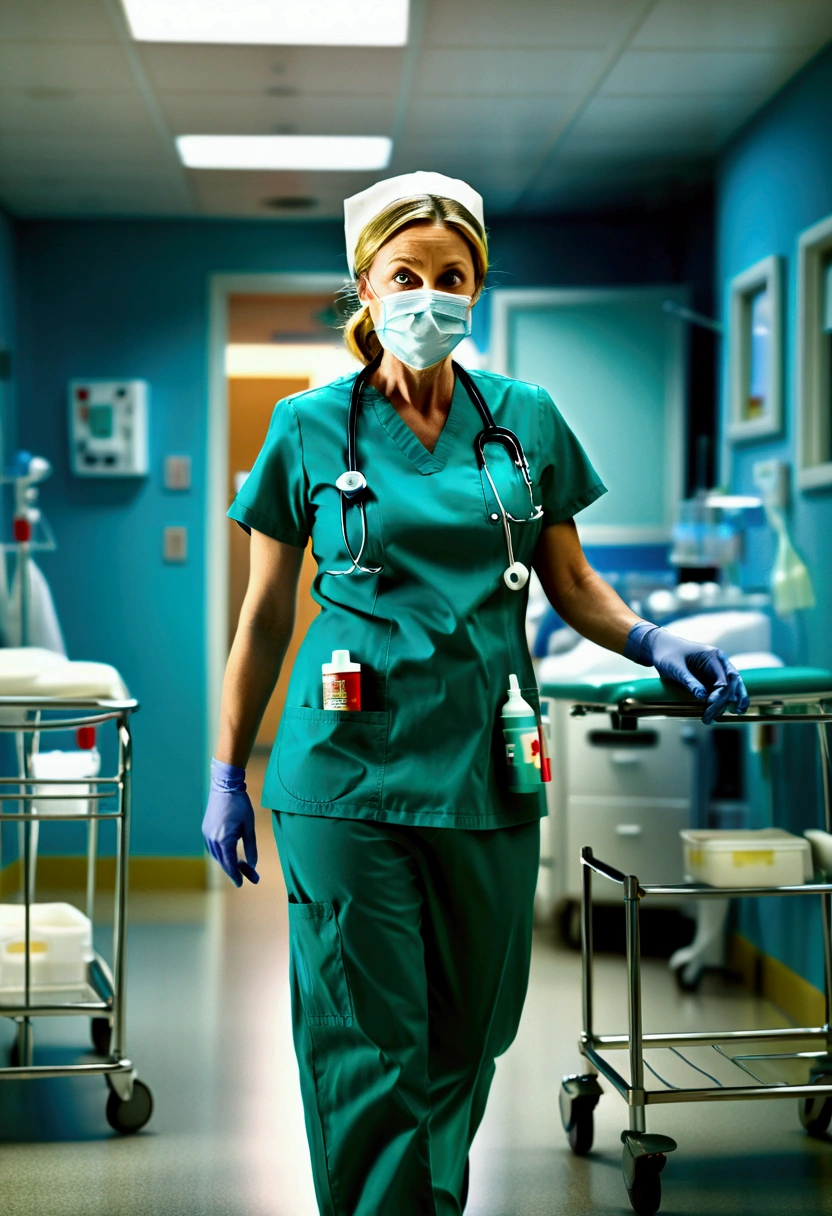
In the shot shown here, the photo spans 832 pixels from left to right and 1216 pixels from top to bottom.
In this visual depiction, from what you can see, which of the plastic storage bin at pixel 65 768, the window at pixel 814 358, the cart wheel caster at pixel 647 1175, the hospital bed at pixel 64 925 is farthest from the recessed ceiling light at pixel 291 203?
the cart wheel caster at pixel 647 1175

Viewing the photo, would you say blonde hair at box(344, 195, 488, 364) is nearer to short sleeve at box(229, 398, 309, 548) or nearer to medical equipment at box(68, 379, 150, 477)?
short sleeve at box(229, 398, 309, 548)

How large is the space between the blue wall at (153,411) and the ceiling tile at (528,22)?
4.44ft

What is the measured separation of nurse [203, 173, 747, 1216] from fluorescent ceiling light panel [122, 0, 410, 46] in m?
1.40

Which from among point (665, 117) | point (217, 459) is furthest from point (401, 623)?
point (217, 459)

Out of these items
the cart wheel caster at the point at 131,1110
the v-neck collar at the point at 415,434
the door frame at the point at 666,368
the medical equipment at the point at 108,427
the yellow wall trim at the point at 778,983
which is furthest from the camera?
the medical equipment at the point at 108,427

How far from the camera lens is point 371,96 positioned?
10.5ft

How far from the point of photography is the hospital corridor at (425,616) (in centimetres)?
141

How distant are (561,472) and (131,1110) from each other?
4.41 feet

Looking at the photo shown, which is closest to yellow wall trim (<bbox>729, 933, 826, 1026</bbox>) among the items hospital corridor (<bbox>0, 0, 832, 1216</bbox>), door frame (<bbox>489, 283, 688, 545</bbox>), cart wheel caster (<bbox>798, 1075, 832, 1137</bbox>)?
Result: hospital corridor (<bbox>0, 0, 832, 1216</bbox>)

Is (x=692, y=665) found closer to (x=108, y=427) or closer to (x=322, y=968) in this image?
(x=322, y=968)

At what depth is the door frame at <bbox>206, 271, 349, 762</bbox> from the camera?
13.8 feet

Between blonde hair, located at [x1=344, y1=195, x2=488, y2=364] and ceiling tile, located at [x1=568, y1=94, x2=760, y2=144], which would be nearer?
blonde hair, located at [x1=344, y1=195, x2=488, y2=364]

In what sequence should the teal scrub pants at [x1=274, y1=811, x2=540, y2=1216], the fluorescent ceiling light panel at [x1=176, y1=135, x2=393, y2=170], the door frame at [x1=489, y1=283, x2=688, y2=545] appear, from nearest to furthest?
the teal scrub pants at [x1=274, y1=811, x2=540, y2=1216]
the fluorescent ceiling light panel at [x1=176, y1=135, x2=393, y2=170]
the door frame at [x1=489, y1=283, x2=688, y2=545]

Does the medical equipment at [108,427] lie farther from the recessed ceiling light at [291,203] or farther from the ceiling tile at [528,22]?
the ceiling tile at [528,22]
